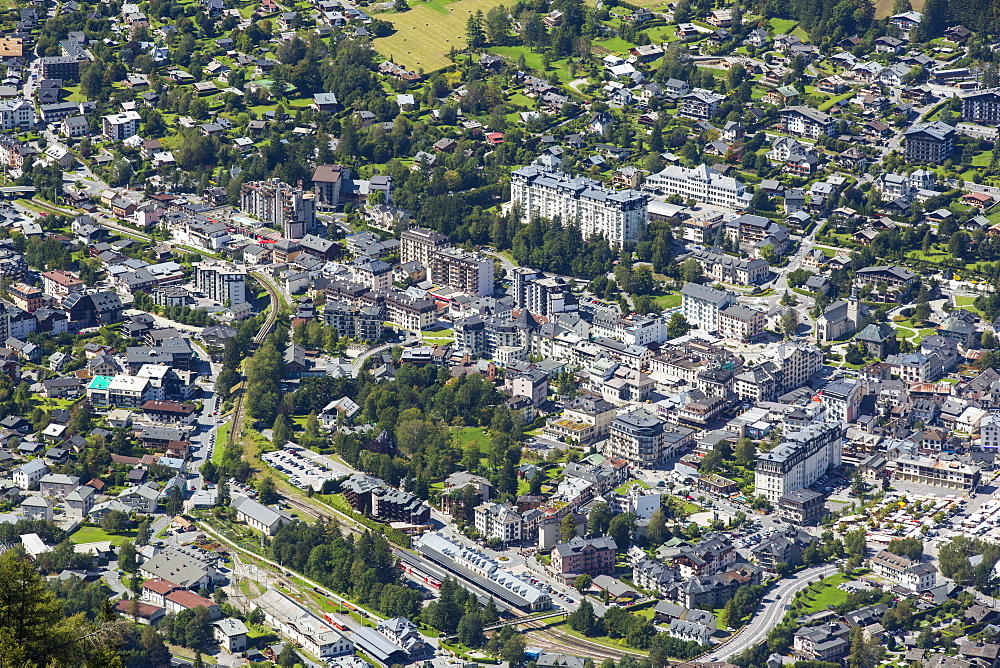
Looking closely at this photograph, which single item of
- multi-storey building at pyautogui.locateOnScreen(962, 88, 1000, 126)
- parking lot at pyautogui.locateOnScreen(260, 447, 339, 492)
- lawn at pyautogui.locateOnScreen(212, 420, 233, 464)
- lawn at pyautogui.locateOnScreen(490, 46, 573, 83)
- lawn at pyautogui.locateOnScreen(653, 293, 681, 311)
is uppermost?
multi-storey building at pyautogui.locateOnScreen(962, 88, 1000, 126)

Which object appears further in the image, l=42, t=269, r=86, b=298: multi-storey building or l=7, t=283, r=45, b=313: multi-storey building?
l=42, t=269, r=86, b=298: multi-storey building

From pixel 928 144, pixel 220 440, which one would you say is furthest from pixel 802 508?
pixel 928 144

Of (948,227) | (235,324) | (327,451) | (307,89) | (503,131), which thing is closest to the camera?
(327,451)

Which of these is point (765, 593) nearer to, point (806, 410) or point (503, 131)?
point (806, 410)

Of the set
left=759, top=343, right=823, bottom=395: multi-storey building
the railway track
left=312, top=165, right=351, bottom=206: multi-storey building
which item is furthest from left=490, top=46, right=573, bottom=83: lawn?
left=759, top=343, right=823, bottom=395: multi-storey building

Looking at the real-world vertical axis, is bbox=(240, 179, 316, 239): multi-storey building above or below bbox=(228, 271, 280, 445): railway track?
above

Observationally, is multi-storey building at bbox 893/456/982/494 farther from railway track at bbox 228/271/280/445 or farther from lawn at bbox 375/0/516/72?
lawn at bbox 375/0/516/72

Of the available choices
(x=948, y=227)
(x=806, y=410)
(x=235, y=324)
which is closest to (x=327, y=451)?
(x=235, y=324)
